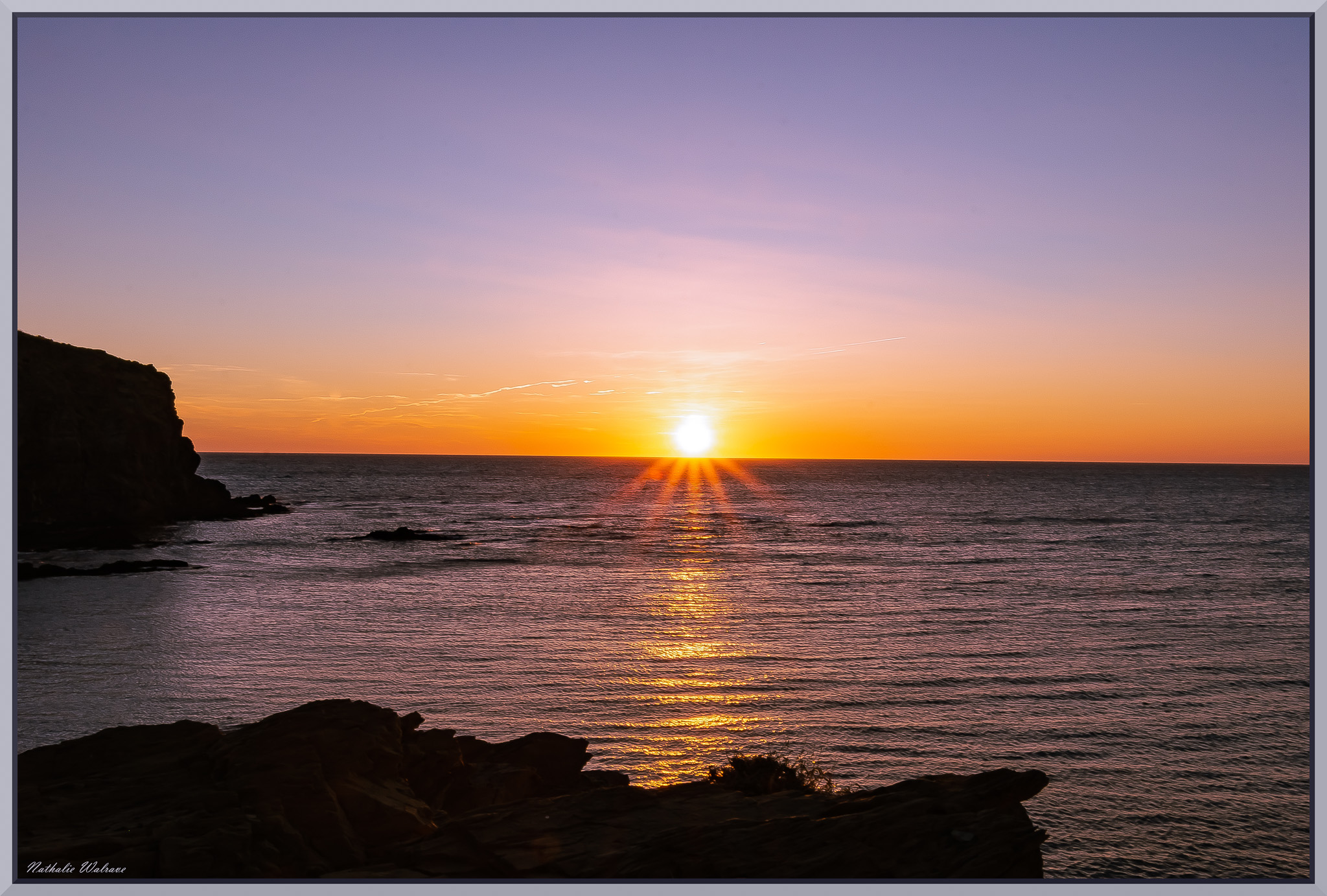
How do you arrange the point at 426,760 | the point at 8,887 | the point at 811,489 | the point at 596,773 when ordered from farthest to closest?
the point at 811,489 → the point at 596,773 → the point at 426,760 → the point at 8,887

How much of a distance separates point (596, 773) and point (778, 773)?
8.75 ft

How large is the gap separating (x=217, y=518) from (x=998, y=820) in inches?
2974

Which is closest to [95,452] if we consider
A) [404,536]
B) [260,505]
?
[404,536]

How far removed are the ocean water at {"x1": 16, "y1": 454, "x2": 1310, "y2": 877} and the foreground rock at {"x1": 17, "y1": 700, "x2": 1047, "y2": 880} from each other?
394cm

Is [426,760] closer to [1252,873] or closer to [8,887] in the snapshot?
[8,887]

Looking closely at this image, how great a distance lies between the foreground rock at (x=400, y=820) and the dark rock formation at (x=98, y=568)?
107 feet

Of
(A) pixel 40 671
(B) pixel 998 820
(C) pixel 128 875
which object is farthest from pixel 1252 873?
(A) pixel 40 671

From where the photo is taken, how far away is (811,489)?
146m

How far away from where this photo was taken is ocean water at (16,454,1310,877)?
13.3m

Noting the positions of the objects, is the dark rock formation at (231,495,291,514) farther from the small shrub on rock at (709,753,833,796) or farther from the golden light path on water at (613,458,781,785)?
the small shrub on rock at (709,753,833,796)

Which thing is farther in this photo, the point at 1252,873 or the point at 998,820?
the point at 1252,873

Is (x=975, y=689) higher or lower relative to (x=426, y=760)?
lower

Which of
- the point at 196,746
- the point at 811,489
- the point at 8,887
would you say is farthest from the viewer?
the point at 811,489
